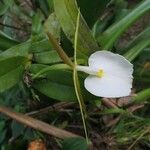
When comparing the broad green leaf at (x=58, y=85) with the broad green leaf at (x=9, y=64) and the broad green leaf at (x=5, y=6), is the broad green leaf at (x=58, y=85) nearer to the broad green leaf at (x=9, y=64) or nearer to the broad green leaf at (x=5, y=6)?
the broad green leaf at (x=9, y=64)

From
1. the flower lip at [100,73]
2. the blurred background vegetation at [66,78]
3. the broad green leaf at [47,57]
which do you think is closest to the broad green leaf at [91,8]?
the blurred background vegetation at [66,78]

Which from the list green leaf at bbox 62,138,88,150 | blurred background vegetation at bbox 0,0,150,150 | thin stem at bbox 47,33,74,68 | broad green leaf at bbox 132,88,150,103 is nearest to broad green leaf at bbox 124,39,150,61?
blurred background vegetation at bbox 0,0,150,150

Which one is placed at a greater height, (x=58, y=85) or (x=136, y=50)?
(x=58, y=85)

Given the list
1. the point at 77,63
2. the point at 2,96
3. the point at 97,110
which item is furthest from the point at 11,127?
the point at 77,63

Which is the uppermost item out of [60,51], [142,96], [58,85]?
[60,51]

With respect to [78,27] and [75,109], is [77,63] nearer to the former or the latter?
[78,27]

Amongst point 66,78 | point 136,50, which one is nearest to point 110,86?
point 66,78

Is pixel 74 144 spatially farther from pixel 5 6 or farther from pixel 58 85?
pixel 5 6
